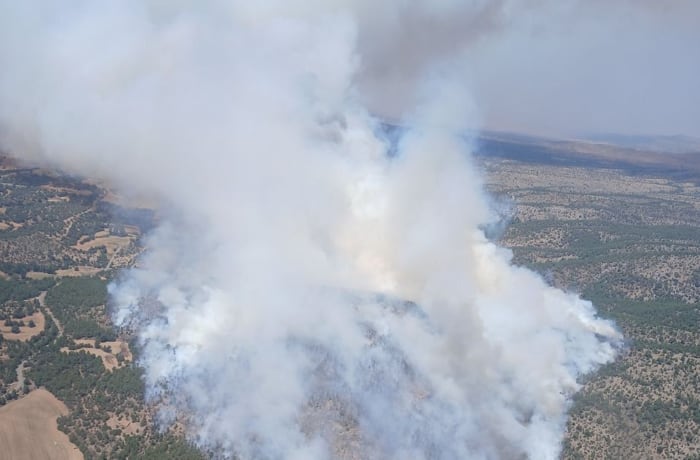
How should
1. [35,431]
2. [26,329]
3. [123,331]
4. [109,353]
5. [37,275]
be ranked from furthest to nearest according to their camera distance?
[37,275] → [26,329] → [123,331] → [109,353] → [35,431]

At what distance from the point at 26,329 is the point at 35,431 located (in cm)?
2515

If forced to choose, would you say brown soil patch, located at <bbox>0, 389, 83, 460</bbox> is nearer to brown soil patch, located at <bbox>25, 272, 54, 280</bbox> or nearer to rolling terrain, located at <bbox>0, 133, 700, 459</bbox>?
rolling terrain, located at <bbox>0, 133, 700, 459</bbox>

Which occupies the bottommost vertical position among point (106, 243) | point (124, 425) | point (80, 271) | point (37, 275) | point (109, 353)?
point (37, 275)

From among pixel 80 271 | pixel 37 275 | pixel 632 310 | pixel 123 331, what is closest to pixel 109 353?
pixel 123 331

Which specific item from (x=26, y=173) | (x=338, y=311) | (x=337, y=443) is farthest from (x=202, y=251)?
(x=26, y=173)

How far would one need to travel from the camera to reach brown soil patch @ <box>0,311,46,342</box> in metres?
90.0

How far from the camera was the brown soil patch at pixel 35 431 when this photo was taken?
226 feet

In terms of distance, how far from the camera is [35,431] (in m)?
71.8

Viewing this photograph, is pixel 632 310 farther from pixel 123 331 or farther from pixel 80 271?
pixel 80 271

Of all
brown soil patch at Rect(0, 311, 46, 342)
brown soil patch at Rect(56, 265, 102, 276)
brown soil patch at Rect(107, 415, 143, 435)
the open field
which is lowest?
brown soil patch at Rect(0, 311, 46, 342)

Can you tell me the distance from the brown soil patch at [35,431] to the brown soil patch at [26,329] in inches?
574

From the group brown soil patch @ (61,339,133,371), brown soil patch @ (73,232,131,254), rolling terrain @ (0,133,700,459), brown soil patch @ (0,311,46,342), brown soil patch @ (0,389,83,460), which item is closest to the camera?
brown soil patch @ (0,389,83,460)

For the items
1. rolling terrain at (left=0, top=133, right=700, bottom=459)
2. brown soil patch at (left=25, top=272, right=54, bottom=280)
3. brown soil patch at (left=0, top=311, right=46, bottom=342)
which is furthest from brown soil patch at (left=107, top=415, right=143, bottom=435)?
brown soil patch at (left=25, top=272, right=54, bottom=280)

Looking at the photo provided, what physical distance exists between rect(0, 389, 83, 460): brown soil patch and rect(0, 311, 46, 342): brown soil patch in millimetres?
14574
